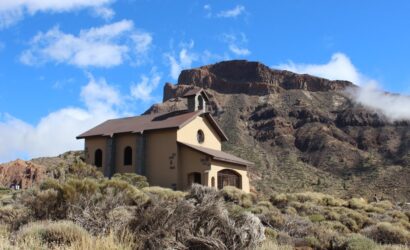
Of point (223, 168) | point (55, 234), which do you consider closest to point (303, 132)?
point (223, 168)

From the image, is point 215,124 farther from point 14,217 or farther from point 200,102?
point 14,217

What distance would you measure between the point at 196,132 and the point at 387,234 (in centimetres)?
2058

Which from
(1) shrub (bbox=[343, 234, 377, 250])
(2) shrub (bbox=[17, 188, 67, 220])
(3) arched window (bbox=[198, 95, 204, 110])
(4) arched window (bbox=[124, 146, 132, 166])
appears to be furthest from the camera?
(3) arched window (bbox=[198, 95, 204, 110])

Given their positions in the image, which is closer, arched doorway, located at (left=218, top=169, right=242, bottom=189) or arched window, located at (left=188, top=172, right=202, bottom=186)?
arched window, located at (left=188, top=172, right=202, bottom=186)

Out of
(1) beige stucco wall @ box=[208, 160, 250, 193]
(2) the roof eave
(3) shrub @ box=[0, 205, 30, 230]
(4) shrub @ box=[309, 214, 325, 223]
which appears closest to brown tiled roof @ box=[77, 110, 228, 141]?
(2) the roof eave

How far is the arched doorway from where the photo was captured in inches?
1398

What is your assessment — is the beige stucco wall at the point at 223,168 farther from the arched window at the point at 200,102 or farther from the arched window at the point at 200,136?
the arched window at the point at 200,102

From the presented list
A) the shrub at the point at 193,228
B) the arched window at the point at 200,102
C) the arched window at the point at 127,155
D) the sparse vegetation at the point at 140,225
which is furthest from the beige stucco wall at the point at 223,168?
the shrub at the point at 193,228

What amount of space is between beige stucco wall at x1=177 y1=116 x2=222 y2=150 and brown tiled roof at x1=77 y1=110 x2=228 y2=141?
394 mm

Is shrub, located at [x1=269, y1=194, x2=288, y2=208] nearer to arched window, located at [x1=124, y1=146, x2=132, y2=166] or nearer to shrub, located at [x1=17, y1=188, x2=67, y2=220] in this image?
arched window, located at [x1=124, y1=146, x2=132, y2=166]

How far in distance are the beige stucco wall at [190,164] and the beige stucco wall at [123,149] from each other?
3784mm

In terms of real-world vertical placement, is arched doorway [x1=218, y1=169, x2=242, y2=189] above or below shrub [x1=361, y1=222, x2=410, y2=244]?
above

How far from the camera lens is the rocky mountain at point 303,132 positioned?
210 feet

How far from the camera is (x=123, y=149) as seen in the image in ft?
123
